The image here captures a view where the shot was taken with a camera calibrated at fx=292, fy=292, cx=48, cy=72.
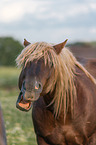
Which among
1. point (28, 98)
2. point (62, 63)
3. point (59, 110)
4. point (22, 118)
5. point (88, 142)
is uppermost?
point (62, 63)

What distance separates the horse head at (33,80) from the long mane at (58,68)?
0.05 m

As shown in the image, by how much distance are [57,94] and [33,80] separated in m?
0.57

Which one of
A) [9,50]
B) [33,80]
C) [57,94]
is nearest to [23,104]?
[33,80]

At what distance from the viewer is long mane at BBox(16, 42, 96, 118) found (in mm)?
3525

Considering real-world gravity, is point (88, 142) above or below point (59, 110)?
below

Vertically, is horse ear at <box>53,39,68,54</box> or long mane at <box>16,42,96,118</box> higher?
horse ear at <box>53,39,68,54</box>

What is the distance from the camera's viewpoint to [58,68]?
3.61 m

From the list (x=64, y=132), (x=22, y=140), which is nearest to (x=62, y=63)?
(x=64, y=132)

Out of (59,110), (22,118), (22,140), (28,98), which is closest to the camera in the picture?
(28,98)

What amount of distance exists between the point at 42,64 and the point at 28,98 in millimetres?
444

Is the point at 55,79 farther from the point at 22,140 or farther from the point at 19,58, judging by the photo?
the point at 22,140

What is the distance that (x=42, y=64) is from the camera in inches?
136

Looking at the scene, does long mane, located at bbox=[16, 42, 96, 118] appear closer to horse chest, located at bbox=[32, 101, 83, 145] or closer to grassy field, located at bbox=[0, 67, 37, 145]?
horse chest, located at bbox=[32, 101, 83, 145]

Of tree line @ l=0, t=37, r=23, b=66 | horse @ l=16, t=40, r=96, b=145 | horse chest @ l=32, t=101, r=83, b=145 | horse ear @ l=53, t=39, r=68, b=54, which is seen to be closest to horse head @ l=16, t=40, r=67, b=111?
horse @ l=16, t=40, r=96, b=145
